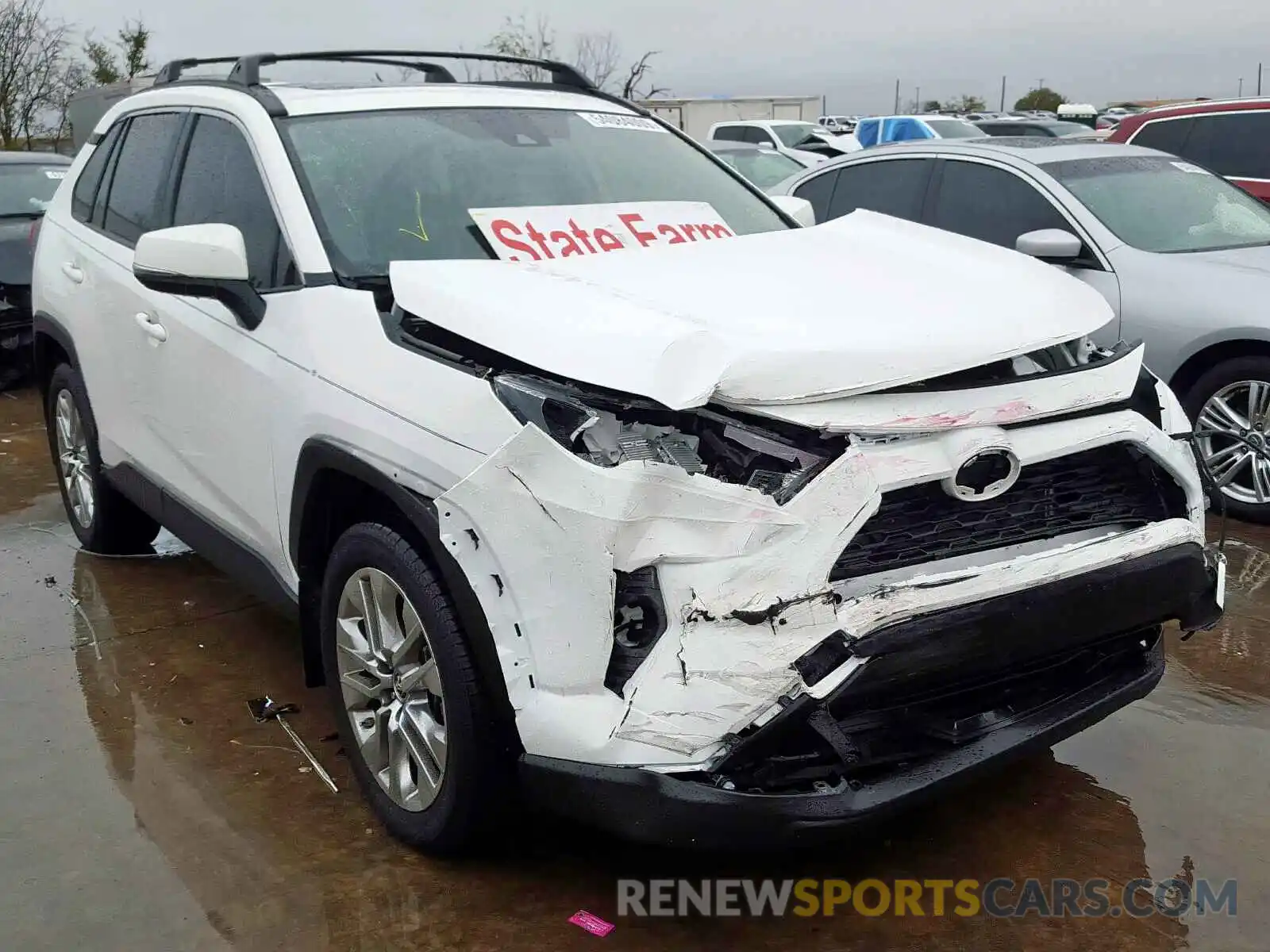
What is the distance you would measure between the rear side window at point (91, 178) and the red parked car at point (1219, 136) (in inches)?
246

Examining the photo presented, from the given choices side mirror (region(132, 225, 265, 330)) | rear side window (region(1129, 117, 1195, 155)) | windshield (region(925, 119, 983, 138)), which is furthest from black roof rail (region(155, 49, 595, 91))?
windshield (region(925, 119, 983, 138))

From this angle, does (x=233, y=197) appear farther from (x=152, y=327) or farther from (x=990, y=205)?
(x=990, y=205)

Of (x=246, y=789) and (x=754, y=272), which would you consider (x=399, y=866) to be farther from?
(x=754, y=272)

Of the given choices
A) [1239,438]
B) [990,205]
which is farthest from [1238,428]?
[990,205]

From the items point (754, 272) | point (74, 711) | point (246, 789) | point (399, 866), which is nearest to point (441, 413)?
point (754, 272)

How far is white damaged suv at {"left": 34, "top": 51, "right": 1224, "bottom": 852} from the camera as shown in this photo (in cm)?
227

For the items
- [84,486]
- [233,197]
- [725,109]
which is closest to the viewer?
[233,197]

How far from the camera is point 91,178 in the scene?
477 centimetres

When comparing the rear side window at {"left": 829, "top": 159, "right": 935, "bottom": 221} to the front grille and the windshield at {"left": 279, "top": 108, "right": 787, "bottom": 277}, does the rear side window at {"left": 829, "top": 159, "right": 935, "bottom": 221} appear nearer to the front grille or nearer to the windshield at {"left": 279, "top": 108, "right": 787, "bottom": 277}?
the windshield at {"left": 279, "top": 108, "right": 787, "bottom": 277}

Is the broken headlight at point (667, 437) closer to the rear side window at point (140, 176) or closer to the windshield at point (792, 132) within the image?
the rear side window at point (140, 176)

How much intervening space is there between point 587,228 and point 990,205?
138 inches

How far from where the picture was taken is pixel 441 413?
102 inches

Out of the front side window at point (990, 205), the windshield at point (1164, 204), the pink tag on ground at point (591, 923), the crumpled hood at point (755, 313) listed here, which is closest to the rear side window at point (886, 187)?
the front side window at point (990, 205)

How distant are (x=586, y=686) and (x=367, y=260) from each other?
4.66 ft
